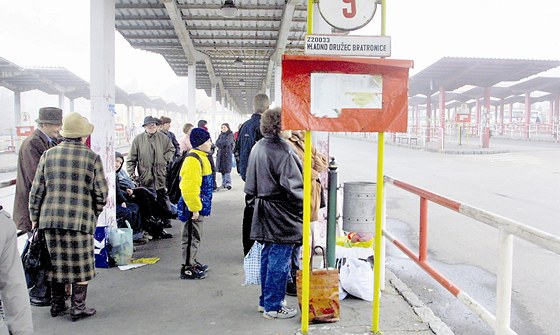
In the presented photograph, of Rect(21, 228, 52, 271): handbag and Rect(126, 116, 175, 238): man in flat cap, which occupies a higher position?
Rect(126, 116, 175, 238): man in flat cap

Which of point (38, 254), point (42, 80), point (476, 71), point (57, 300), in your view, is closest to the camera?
point (38, 254)

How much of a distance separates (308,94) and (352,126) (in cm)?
40

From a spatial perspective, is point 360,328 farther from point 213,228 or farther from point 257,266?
point 213,228

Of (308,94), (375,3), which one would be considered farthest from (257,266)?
(375,3)

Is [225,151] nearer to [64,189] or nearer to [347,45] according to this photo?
[64,189]

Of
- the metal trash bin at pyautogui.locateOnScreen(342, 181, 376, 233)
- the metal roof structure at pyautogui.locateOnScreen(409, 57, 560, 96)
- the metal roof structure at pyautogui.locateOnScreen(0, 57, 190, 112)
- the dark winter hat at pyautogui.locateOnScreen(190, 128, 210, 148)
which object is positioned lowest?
the metal trash bin at pyautogui.locateOnScreen(342, 181, 376, 233)

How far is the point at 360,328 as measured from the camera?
3.96 m

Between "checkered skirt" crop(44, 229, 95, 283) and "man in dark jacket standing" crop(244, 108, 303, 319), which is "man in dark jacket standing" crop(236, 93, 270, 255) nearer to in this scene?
"man in dark jacket standing" crop(244, 108, 303, 319)

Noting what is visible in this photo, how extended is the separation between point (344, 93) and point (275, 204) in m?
1.09

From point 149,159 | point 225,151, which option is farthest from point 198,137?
point 225,151

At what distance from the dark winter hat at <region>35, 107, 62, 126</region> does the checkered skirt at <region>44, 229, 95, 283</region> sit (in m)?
1.16

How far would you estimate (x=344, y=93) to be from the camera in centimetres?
361

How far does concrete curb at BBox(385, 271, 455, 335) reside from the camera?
155 inches

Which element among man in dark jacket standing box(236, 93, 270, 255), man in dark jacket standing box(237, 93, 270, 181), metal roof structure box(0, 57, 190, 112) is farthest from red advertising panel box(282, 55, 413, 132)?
metal roof structure box(0, 57, 190, 112)
